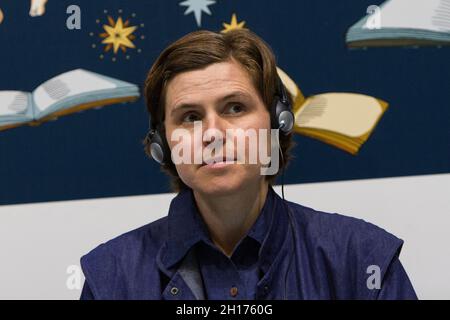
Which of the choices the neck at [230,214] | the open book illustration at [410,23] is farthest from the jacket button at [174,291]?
the open book illustration at [410,23]

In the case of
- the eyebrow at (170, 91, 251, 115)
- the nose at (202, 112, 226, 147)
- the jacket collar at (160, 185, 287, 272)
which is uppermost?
the eyebrow at (170, 91, 251, 115)

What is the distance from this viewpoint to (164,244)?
3.70 feet

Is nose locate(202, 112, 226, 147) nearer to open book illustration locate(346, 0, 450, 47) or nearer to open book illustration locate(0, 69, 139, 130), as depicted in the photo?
open book illustration locate(0, 69, 139, 130)

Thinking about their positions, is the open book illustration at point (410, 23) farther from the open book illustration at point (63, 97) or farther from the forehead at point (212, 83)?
the open book illustration at point (63, 97)

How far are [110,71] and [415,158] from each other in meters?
0.83

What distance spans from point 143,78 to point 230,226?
1.70ft

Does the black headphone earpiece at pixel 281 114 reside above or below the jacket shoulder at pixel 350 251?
above

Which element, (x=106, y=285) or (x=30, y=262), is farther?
(x=30, y=262)

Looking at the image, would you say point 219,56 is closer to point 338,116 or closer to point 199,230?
point 199,230

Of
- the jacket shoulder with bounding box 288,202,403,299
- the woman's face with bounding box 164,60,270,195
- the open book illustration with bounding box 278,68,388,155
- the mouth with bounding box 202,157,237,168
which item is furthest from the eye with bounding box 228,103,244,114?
the open book illustration with bounding box 278,68,388,155

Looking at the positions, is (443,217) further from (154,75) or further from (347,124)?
(154,75)

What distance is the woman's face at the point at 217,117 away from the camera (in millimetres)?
1017

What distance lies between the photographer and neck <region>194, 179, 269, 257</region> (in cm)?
110
